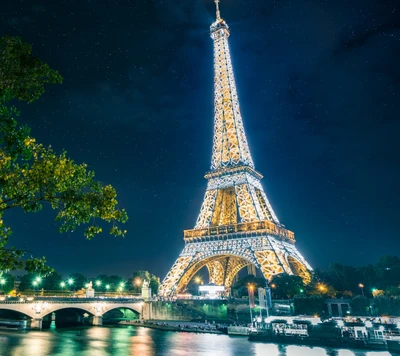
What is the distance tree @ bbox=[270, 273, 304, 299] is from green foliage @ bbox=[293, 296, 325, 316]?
1126mm

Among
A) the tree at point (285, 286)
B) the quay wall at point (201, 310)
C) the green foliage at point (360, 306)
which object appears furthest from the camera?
the quay wall at point (201, 310)

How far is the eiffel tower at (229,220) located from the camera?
188 feet

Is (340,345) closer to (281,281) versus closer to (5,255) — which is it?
(281,281)

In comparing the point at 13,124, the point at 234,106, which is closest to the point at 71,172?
the point at 13,124

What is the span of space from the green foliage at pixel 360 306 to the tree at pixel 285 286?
9.97 metres

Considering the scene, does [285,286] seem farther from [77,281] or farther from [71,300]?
[77,281]

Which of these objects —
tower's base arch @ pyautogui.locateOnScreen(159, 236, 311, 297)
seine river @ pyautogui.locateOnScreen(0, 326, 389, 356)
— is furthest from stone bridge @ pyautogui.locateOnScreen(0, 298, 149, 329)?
tower's base arch @ pyautogui.locateOnScreen(159, 236, 311, 297)

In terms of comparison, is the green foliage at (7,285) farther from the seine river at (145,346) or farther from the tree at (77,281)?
the seine river at (145,346)

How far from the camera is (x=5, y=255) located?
28.7 feet

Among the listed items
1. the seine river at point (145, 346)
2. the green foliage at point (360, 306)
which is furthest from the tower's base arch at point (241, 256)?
the seine river at point (145, 346)

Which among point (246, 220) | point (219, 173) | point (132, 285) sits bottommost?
point (132, 285)

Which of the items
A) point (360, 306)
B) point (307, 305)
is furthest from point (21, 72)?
point (360, 306)

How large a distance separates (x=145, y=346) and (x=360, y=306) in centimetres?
3637

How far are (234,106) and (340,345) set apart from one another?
54.4 meters
